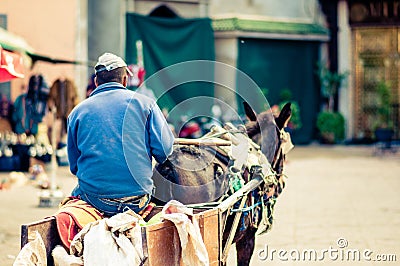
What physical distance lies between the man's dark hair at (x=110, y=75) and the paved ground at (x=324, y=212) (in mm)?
3386

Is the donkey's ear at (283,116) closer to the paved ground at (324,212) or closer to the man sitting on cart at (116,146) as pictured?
the paved ground at (324,212)

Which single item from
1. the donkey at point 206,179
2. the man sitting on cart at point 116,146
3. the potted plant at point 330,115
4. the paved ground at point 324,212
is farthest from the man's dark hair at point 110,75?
the potted plant at point 330,115

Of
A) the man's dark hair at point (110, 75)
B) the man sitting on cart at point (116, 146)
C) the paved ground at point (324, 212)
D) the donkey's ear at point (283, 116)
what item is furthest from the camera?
the paved ground at point (324, 212)

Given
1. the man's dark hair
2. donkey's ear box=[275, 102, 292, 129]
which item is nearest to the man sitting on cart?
the man's dark hair

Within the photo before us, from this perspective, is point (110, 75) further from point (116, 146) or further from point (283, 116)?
point (283, 116)

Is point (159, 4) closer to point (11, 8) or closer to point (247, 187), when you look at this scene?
point (11, 8)

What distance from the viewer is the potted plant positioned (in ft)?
77.7

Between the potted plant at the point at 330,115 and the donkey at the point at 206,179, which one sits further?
the potted plant at the point at 330,115

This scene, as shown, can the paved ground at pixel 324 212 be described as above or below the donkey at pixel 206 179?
below

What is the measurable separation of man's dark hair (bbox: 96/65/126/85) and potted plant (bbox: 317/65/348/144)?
1888 centimetres

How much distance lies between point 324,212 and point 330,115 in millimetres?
12617

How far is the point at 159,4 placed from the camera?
72.9ft

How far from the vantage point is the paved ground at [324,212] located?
28.4 feet

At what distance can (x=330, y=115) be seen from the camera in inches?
936
